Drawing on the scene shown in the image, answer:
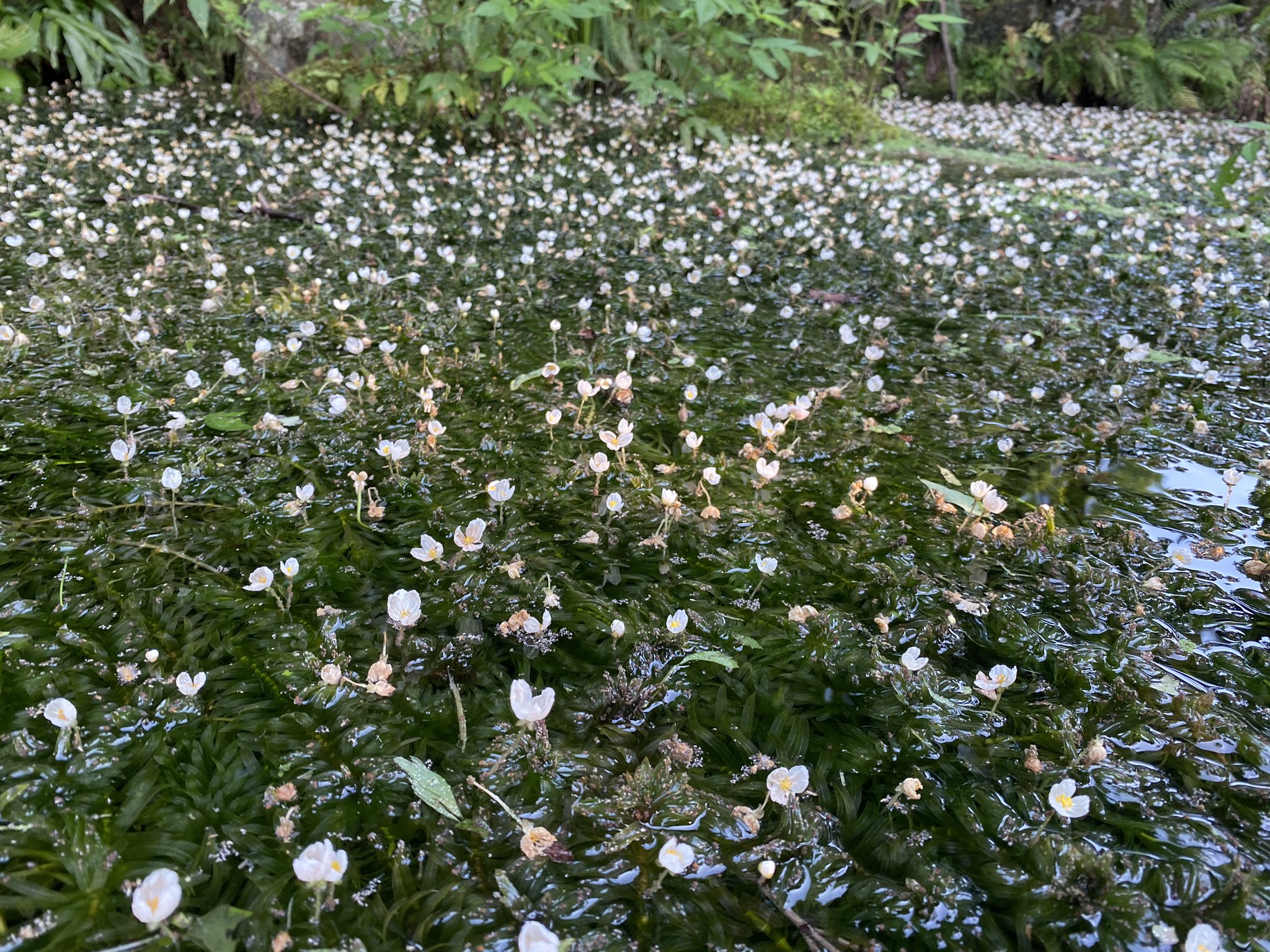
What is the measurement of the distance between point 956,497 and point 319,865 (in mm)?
2041

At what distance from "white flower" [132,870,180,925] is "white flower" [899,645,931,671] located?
1.47 meters

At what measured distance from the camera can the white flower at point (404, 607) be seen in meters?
1.65

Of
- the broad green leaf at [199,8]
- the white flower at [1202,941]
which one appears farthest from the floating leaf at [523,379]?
the broad green leaf at [199,8]

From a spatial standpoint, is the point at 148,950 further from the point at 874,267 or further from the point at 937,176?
the point at 937,176

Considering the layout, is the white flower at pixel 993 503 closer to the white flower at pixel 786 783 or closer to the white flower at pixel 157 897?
the white flower at pixel 786 783

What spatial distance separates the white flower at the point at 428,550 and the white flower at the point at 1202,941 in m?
1.70

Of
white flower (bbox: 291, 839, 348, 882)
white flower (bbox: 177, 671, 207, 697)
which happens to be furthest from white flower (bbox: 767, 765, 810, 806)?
white flower (bbox: 177, 671, 207, 697)

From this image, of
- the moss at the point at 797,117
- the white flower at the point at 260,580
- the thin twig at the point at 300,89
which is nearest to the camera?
the white flower at the point at 260,580

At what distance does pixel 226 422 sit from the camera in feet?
8.18

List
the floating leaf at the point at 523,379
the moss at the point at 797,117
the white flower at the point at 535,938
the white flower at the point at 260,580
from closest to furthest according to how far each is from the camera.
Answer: the white flower at the point at 535,938, the white flower at the point at 260,580, the floating leaf at the point at 523,379, the moss at the point at 797,117

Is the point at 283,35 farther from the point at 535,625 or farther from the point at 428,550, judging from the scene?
the point at 535,625

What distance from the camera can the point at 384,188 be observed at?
17.4ft

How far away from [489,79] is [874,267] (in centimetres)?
458

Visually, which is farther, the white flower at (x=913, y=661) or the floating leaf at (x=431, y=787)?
the white flower at (x=913, y=661)
